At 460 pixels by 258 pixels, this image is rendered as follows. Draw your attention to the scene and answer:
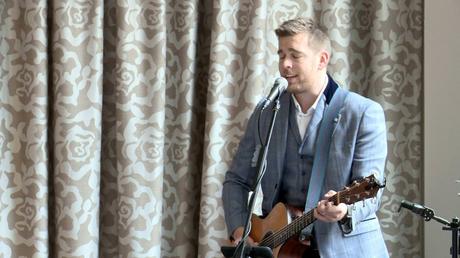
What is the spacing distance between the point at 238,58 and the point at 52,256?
3.72 feet

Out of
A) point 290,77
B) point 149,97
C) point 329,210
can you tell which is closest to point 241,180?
point 290,77

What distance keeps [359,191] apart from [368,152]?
23 centimetres

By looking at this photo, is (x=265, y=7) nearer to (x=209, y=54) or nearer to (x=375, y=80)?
(x=209, y=54)

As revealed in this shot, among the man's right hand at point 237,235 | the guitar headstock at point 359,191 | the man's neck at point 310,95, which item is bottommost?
the man's right hand at point 237,235

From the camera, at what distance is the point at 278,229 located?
2213 millimetres

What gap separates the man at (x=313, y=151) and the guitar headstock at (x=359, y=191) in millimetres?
25

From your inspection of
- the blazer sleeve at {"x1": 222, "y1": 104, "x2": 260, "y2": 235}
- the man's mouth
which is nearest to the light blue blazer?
the man's mouth

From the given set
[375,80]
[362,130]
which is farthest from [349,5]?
[362,130]

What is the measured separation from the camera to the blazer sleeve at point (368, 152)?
6.93 ft

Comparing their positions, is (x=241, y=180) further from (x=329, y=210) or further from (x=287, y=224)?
(x=329, y=210)

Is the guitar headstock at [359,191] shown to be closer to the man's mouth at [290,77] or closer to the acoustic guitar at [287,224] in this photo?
the acoustic guitar at [287,224]

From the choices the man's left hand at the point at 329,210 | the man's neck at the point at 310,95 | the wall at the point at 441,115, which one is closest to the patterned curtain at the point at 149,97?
the wall at the point at 441,115

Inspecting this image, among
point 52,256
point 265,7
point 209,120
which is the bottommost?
point 52,256

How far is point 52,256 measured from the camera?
303 cm
